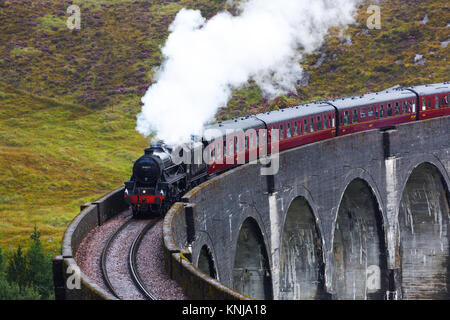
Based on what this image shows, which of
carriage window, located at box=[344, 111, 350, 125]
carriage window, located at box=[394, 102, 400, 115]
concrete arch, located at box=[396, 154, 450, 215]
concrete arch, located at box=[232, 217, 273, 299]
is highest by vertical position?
carriage window, located at box=[394, 102, 400, 115]

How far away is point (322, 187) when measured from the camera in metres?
34.3

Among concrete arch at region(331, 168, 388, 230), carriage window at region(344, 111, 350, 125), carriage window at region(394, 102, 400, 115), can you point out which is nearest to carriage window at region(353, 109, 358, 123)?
carriage window at region(344, 111, 350, 125)

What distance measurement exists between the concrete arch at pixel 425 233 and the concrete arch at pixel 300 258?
7.97 metres

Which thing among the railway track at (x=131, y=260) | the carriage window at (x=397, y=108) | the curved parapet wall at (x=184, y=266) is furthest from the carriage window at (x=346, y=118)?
the curved parapet wall at (x=184, y=266)

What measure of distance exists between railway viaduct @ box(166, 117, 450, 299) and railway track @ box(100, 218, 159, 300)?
5.43 ft

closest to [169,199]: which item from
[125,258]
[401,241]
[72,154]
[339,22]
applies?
[125,258]

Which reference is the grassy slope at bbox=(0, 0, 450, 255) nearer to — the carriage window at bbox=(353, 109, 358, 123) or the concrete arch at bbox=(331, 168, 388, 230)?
the concrete arch at bbox=(331, 168, 388, 230)

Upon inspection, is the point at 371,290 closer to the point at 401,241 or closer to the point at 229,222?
the point at 401,241

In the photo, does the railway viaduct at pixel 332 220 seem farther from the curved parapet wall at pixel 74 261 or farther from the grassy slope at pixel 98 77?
the grassy slope at pixel 98 77

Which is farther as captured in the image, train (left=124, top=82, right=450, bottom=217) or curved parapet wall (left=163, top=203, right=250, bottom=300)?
train (left=124, top=82, right=450, bottom=217)

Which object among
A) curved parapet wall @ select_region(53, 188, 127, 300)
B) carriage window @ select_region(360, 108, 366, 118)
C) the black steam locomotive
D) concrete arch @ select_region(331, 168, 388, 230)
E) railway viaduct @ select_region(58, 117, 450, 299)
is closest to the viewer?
curved parapet wall @ select_region(53, 188, 127, 300)

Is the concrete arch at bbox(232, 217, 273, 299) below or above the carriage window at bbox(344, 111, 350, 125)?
below

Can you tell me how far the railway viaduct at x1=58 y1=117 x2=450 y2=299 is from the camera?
25.7 meters

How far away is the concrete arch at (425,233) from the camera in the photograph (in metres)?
40.8
